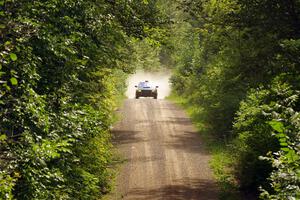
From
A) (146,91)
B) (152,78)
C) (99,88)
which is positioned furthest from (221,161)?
(152,78)

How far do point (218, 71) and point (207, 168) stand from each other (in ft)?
19.3

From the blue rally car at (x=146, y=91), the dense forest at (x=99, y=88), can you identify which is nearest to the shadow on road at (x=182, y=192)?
the dense forest at (x=99, y=88)

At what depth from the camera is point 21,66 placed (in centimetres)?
951

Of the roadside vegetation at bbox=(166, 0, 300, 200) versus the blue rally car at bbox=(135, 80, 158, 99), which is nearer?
the roadside vegetation at bbox=(166, 0, 300, 200)

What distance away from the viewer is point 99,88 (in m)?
19.3

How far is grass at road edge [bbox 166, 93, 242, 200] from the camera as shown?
56.4ft

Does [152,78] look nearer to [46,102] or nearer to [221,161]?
[221,161]

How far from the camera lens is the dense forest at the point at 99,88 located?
875 cm

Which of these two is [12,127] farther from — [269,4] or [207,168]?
[207,168]

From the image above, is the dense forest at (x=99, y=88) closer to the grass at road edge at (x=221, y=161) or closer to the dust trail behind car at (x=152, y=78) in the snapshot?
the grass at road edge at (x=221, y=161)

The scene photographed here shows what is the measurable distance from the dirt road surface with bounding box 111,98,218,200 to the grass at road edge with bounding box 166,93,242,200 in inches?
12.6

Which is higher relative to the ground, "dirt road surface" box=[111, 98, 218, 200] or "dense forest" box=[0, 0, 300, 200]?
"dense forest" box=[0, 0, 300, 200]

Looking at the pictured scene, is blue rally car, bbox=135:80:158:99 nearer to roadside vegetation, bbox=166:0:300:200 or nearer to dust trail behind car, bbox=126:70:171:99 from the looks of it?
dust trail behind car, bbox=126:70:171:99

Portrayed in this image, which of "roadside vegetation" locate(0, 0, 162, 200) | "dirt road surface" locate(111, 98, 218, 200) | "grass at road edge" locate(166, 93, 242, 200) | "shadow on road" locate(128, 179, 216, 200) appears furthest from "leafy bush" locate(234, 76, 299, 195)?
"roadside vegetation" locate(0, 0, 162, 200)
